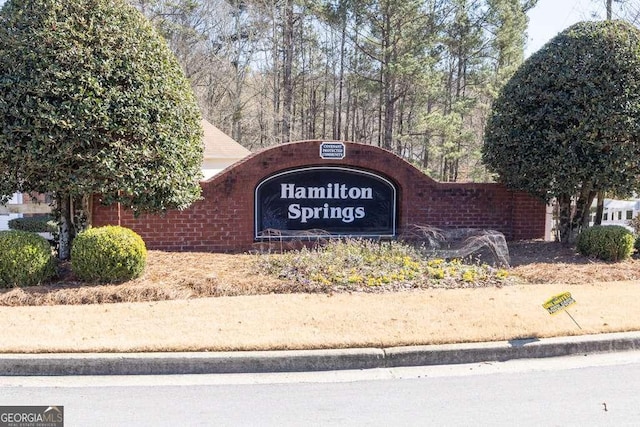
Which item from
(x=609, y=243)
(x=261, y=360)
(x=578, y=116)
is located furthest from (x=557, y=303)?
(x=578, y=116)

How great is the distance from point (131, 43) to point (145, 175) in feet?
6.65

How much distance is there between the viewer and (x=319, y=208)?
11531mm

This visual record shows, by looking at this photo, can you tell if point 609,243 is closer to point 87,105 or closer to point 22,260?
point 87,105

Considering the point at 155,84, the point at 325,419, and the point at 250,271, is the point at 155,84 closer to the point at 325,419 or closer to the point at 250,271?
the point at 250,271

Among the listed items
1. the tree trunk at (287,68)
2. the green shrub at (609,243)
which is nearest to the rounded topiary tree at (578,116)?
the green shrub at (609,243)

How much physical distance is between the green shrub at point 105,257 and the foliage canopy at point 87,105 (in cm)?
77

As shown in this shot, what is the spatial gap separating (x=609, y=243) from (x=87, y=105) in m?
9.17

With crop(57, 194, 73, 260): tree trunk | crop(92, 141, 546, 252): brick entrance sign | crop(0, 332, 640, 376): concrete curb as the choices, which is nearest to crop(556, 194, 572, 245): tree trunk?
crop(92, 141, 546, 252): brick entrance sign

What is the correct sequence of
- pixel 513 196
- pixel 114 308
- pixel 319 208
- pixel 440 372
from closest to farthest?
pixel 440 372 → pixel 114 308 → pixel 319 208 → pixel 513 196

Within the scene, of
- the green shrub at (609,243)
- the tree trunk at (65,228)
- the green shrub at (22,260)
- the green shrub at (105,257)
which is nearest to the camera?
the green shrub at (22,260)

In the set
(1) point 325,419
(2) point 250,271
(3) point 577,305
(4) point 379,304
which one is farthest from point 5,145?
(3) point 577,305

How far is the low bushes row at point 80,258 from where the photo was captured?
7977mm

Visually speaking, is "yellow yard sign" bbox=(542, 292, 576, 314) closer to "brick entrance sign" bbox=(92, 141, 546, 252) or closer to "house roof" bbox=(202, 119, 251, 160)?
"brick entrance sign" bbox=(92, 141, 546, 252)

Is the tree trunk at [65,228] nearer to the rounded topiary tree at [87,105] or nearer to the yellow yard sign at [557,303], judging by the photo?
the rounded topiary tree at [87,105]
